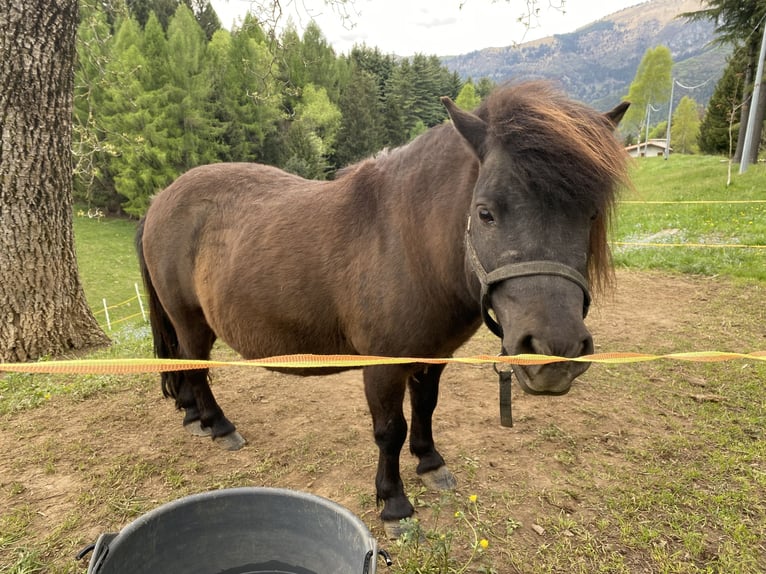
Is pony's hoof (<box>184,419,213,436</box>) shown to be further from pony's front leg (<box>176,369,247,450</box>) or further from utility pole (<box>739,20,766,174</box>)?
utility pole (<box>739,20,766,174</box>)

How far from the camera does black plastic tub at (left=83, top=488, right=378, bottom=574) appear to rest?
166 centimetres

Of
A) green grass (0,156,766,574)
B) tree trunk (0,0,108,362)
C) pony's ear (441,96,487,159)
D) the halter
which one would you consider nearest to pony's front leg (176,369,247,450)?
green grass (0,156,766,574)

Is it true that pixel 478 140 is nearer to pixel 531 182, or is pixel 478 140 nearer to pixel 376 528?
pixel 531 182

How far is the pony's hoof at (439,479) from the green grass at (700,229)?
2.06m

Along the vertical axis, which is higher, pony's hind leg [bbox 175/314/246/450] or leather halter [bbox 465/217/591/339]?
leather halter [bbox 465/217/591/339]

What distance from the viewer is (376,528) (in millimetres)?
2646

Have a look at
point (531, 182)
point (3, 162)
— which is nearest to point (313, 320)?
point (531, 182)

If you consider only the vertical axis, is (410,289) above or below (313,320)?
above

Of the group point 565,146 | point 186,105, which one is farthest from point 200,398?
point 186,105

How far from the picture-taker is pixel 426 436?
3.06 metres

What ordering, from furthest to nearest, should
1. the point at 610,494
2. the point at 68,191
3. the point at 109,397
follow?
the point at 68,191, the point at 109,397, the point at 610,494

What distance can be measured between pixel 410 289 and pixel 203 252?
1.70 m

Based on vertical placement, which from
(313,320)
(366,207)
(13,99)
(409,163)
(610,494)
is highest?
(13,99)

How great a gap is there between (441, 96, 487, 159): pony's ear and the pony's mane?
4 centimetres
